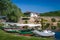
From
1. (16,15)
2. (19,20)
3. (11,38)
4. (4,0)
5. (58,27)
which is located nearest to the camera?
(11,38)

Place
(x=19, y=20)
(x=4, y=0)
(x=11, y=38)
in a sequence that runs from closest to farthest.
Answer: (x=11, y=38)
(x=4, y=0)
(x=19, y=20)

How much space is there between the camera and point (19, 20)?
72250mm

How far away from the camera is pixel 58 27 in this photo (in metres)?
77.1

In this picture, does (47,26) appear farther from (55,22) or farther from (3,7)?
(3,7)

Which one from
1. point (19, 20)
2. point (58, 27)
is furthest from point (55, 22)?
point (19, 20)

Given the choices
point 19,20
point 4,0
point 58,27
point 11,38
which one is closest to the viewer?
point 11,38

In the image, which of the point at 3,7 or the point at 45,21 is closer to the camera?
the point at 3,7

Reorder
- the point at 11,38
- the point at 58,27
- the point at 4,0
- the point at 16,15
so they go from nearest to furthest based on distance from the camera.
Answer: the point at 11,38
the point at 4,0
the point at 16,15
the point at 58,27

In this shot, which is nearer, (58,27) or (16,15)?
(16,15)

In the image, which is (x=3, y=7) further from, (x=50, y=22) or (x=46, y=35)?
(x=50, y=22)

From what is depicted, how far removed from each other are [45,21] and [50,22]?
1842mm

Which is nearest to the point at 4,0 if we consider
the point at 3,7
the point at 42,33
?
the point at 3,7

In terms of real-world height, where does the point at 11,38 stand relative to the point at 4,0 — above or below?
below

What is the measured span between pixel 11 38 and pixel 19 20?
5457 cm
